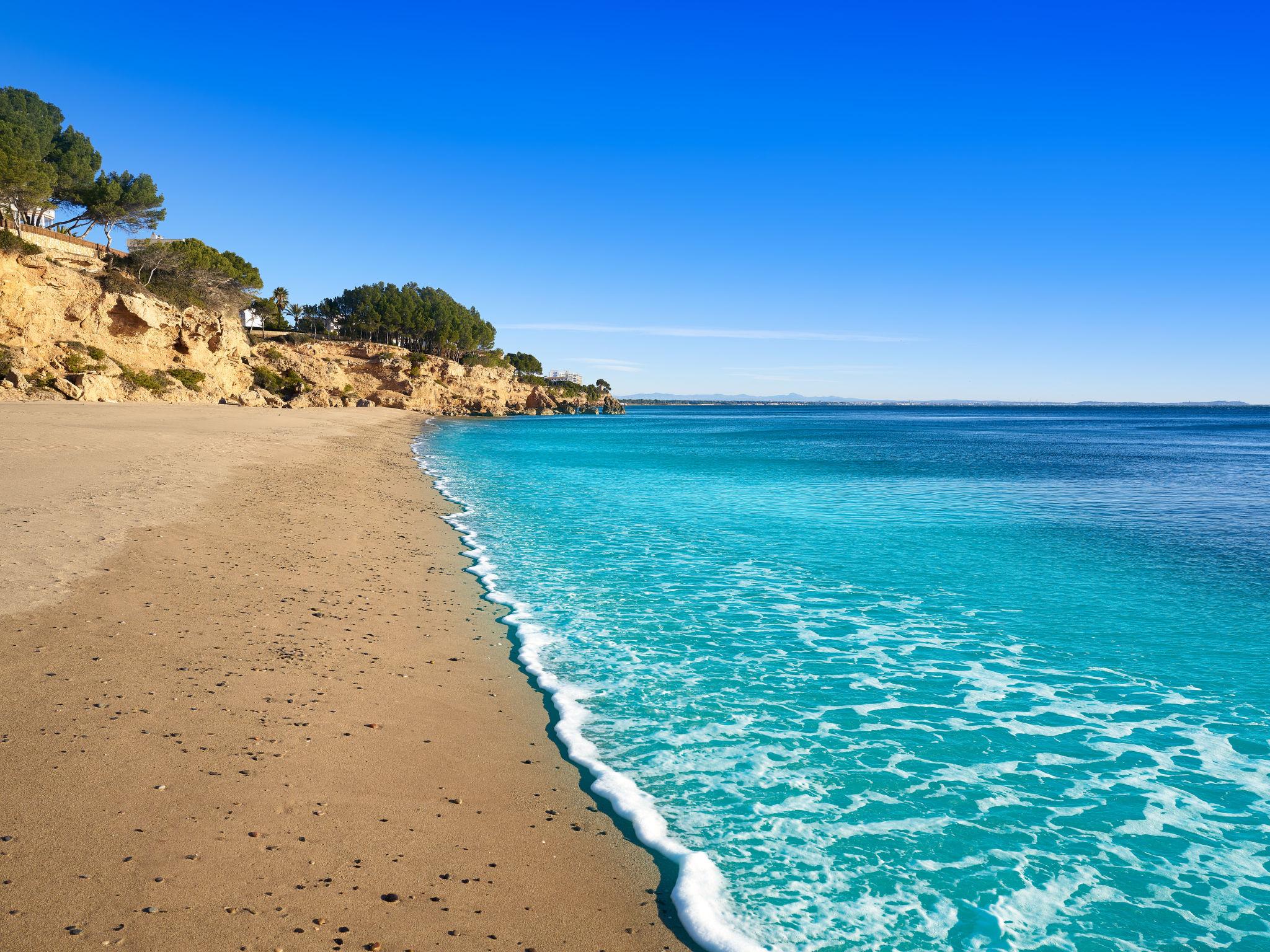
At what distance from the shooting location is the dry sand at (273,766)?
371cm

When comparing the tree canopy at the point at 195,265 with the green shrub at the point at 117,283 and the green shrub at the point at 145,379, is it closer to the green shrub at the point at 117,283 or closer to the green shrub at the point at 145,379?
the green shrub at the point at 117,283

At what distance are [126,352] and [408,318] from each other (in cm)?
6021

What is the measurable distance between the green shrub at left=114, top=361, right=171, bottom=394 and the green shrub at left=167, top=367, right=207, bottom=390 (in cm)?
198

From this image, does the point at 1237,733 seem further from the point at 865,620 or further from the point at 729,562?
the point at 729,562

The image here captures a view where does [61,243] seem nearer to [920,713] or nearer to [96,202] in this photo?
[96,202]

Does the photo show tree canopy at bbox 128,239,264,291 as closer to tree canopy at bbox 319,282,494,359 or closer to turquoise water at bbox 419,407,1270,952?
tree canopy at bbox 319,282,494,359

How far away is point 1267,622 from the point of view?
34.3 feet

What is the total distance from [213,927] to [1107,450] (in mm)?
60098

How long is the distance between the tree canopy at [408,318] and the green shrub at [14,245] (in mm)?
62663

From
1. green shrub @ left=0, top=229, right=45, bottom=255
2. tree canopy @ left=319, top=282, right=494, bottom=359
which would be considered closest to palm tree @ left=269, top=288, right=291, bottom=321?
tree canopy @ left=319, top=282, right=494, bottom=359

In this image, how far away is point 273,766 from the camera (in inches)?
202

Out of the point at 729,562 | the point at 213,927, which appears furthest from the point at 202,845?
the point at 729,562

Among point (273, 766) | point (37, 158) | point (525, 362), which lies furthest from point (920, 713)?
point (525, 362)

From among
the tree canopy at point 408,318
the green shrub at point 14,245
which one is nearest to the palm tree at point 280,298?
the tree canopy at point 408,318
